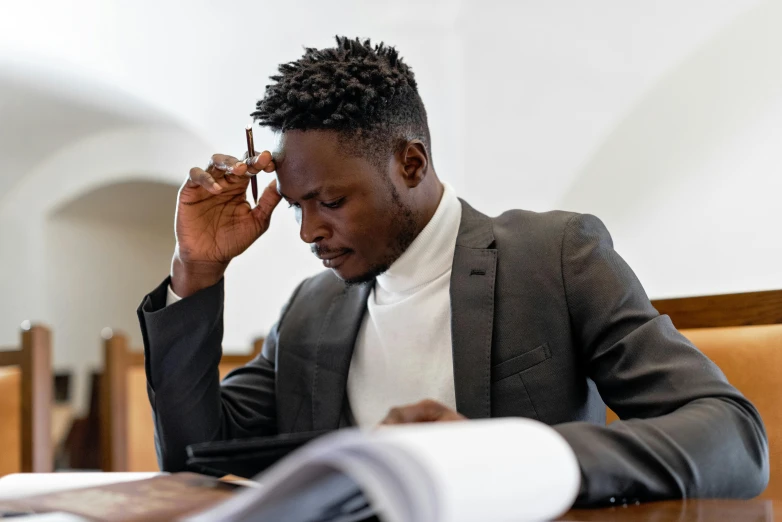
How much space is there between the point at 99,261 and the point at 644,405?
620cm

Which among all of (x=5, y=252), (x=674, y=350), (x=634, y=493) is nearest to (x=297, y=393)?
(x=674, y=350)

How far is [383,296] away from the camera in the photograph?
1.50 m

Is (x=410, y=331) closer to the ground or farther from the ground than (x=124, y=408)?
farther from the ground

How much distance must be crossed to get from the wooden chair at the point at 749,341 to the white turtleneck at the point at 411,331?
0.40m

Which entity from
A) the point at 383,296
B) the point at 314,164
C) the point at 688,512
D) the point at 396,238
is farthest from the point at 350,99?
the point at 688,512

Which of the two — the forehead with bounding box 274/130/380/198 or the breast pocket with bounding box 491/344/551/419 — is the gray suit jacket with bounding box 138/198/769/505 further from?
the forehead with bounding box 274/130/380/198

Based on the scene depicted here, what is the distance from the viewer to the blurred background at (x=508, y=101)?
347 centimetres

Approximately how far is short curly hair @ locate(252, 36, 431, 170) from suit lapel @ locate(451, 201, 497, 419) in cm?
20

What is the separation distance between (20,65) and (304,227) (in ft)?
12.5

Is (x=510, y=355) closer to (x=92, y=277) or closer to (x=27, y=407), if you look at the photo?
(x=27, y=407)

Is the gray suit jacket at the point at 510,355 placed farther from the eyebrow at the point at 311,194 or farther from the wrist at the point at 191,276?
the eyebrow at the point at 311,194

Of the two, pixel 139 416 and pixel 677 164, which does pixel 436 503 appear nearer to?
pixel 139 416

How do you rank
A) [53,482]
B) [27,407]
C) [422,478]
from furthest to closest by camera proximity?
[27,407] < [53,482] < [422,478]

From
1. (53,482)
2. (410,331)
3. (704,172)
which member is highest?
(704,172)
